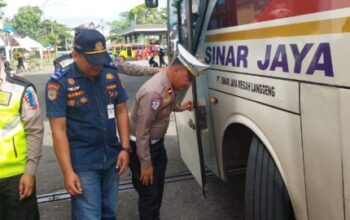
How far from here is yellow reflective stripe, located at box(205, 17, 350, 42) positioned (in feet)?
5.65

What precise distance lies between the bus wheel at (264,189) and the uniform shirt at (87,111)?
0.88 metres

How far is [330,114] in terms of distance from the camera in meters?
1.85

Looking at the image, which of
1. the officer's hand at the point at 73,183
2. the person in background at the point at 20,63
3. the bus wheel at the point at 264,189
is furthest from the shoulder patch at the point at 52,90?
the person in background at the point at 20,63

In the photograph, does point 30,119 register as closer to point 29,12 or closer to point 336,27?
point 336,27

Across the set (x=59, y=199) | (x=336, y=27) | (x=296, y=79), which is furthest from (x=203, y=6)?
(x=59, y=199)

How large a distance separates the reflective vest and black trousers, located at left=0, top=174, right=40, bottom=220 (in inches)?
2.0

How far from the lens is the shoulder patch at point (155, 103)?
9.21 ft

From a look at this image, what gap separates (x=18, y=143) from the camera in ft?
8.12

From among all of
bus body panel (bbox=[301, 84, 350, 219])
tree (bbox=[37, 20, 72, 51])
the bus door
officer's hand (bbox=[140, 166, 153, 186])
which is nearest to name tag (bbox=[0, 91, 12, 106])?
officer's hand (bbox=[140, 166, 153, 186])

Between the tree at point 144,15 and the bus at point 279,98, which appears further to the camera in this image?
the tree at point 144,15

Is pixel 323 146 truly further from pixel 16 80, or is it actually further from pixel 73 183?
pixel 16 80

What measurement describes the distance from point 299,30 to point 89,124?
1.29 meters

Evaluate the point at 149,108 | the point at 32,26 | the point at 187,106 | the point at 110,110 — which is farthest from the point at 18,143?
the point at 32,26

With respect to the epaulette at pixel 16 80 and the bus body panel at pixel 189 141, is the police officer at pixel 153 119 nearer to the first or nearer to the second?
the bus body panel at pixel 189 141
